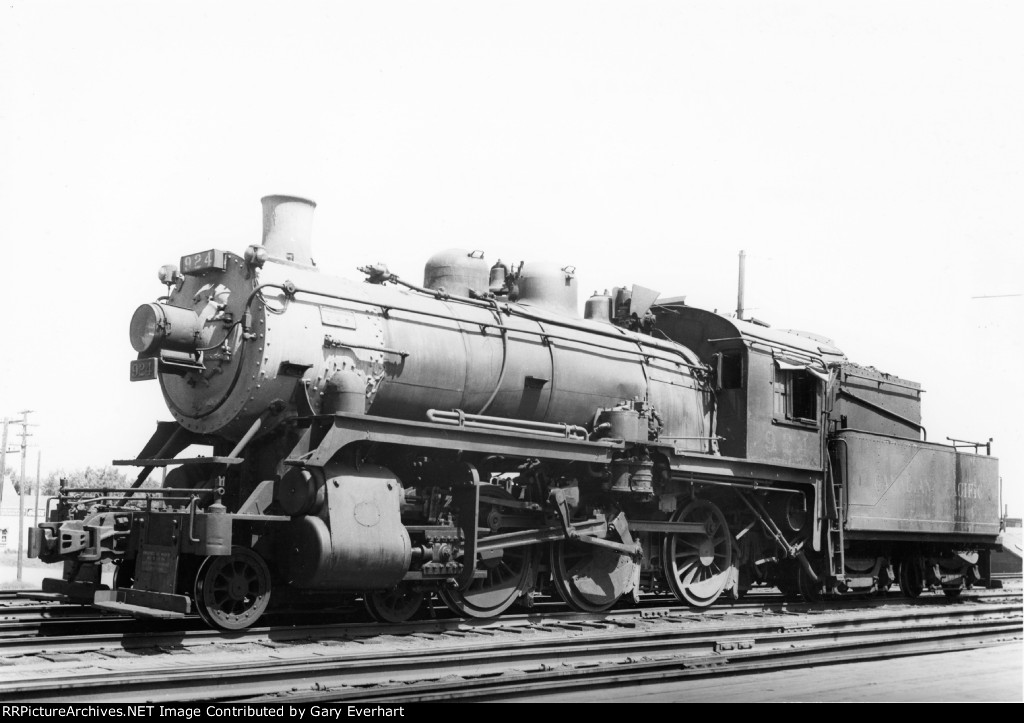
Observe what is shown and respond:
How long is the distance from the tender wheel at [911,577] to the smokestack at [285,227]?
419 inches

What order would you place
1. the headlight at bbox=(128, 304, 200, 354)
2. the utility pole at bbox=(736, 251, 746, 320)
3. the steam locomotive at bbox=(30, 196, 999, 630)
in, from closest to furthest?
the steam locomotive at bbox=(30, 196, 999, 630)
the headlight at bbox=(128, 304, 200, 354)
the utility pole at bbox=(736, 251, 746, 320)

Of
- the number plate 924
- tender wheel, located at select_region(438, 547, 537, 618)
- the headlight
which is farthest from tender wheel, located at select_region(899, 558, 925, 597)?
the number plate 924

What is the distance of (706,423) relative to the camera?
14.0m

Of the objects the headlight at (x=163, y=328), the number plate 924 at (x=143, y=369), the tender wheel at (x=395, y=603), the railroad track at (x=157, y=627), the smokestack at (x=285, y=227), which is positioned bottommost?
the railroad track at (x=157, y=627)

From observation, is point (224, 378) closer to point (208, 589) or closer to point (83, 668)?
point (208, 589)

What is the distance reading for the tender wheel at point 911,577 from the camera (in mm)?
16141

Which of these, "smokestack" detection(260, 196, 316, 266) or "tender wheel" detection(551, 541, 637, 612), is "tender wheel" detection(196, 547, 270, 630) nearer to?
"smokestack" detection(260, 196, 316, 266)

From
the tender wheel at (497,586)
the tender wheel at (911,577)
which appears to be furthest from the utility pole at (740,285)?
the tender wheel at (497,586)

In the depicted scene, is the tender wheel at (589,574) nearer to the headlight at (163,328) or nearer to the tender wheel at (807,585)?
the tender wheel at (807,585)

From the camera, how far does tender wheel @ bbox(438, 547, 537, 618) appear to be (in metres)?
11.0

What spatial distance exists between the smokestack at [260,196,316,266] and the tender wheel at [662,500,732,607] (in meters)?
5.86

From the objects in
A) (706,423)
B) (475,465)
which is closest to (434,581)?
(475,465)

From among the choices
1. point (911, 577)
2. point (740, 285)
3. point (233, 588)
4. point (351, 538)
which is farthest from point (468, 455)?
point (740, 285)

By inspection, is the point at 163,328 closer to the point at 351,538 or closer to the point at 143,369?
the point at 143,369
